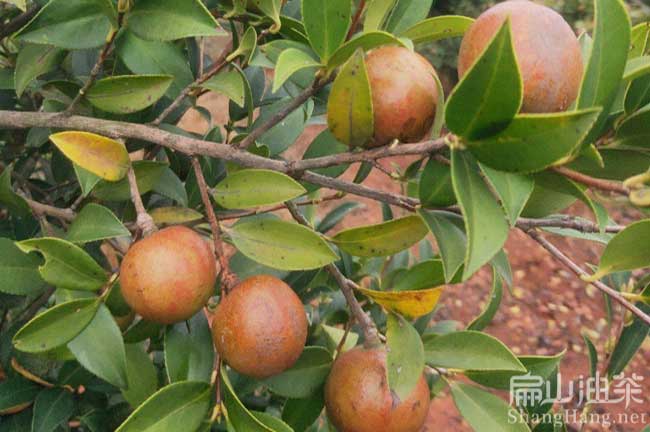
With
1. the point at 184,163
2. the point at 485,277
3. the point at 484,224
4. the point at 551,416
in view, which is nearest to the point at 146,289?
the point at 484,224

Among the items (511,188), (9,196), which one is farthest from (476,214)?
(9,196)

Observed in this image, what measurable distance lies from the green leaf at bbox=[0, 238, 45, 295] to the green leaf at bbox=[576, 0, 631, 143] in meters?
0.67

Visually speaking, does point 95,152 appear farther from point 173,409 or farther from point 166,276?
point 173,409

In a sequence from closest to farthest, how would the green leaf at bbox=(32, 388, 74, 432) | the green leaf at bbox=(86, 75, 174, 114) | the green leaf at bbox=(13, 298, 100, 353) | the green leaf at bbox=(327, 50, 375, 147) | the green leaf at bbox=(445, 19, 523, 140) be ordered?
the green leaf at bbox=(445, 19, 523, 140) → the green leaf at bbox=(327, 50, 375, 147) → the green leaf at bbox=(13, 298, 100, 353) → the green leaf at bbox=(86, 75, 174, 114) → the green leaf at bbox=(32, 388, 74, 432)

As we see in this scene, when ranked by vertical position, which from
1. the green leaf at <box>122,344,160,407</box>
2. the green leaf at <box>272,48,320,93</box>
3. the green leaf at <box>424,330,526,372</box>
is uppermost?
the green leaf at <box>272,48,320,93</box>

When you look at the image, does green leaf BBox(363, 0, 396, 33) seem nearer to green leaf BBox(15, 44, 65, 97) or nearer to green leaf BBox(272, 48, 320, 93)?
green leaf BBox(272, 48, 320, 93)

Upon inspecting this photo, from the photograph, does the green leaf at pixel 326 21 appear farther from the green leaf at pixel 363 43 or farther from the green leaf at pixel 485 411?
the green leaf at pixel 485 411

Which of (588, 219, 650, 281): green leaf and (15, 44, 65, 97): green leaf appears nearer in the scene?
(588, 219, 650, 281): green leaf

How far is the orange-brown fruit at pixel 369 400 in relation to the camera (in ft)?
2.48

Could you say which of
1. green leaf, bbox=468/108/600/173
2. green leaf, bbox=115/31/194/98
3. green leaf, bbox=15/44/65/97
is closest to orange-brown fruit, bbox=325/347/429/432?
green leaf, bbox=468/108/600/173

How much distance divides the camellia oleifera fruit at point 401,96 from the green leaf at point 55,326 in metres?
0.35

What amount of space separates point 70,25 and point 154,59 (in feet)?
0.35

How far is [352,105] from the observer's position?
645 mm

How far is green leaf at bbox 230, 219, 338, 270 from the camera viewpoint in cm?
76
